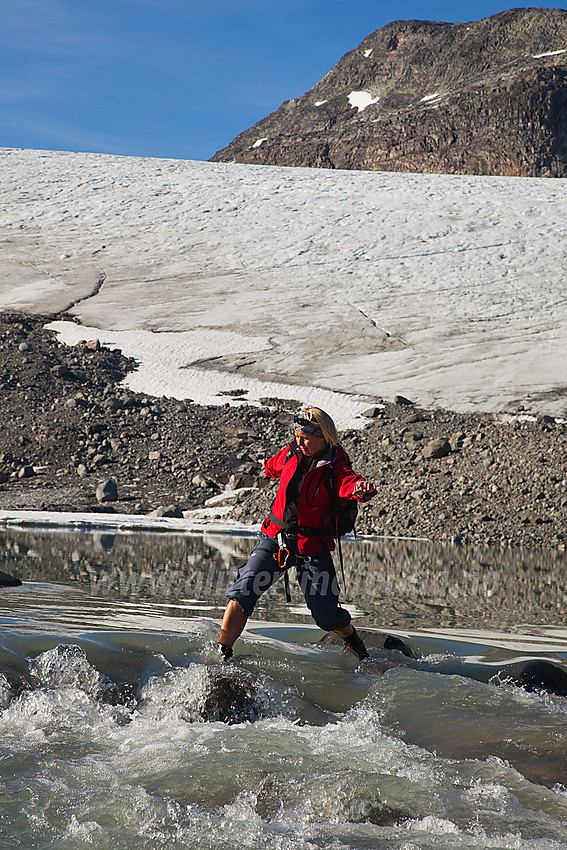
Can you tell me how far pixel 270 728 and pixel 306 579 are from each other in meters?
0.85

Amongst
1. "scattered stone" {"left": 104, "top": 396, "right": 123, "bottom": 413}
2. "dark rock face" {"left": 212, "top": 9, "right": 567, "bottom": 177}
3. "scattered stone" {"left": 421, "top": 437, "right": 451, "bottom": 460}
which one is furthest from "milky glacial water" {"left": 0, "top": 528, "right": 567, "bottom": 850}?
"dark rock face" {"left": 212, "top": 9, "right": 567, "bottom": 177}

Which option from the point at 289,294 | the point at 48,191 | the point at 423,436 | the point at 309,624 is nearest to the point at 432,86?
the point at 48,191

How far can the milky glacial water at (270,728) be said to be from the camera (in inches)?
95.7

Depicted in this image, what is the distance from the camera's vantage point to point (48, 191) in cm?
3183

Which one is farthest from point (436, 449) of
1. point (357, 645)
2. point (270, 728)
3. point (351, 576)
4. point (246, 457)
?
point (270, 728)

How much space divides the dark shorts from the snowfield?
502 inches

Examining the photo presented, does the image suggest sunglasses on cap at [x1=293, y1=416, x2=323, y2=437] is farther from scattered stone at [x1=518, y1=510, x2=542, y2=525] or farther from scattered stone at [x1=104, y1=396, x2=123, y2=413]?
scattered stone at [x1=104, y1=396, x2=123, y2=413]

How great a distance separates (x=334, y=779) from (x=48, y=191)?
3291 centimetres

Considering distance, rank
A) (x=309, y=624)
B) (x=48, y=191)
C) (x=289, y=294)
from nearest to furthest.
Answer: (x=309, y=624) → (x=289, y=294) → (x=48, y=191)

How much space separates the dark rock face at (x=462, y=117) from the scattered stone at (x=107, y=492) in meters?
51.0

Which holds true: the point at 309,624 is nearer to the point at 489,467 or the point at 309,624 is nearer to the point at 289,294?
the point at 489,467

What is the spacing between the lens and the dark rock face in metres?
57.7

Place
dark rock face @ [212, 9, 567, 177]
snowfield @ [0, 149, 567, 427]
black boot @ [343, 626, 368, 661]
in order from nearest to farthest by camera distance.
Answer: black boot @ [343, 626, 368, 661] → snowfield @ [0, 149, 567, 427] → dark rock face @ [212, 9, 567, 177]

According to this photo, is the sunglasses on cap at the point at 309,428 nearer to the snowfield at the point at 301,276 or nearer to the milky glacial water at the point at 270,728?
the milky glacial water at the point at 270,728
